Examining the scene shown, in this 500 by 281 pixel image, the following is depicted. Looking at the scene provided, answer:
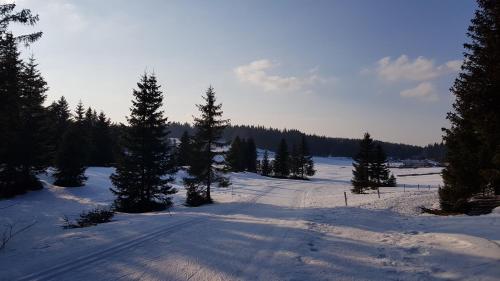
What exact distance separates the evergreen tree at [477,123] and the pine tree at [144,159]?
19.5m

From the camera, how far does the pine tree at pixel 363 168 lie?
48094 mm

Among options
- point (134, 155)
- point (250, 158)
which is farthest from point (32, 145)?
point (250, 158)

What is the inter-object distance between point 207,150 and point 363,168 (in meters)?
27.1

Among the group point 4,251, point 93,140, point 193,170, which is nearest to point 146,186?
point 193,170

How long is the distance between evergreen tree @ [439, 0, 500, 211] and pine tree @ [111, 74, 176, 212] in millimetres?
19515

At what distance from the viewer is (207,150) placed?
31.0m

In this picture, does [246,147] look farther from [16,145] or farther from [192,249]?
[192,249]

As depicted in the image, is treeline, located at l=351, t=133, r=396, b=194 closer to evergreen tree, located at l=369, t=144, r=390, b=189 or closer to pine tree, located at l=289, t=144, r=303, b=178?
evergreen tree, located at l=369, t=144, r=390, b=189

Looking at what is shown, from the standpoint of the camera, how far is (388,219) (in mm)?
16609

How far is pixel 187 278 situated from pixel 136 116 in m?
21.9

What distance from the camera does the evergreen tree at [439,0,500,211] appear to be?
16.1 metres

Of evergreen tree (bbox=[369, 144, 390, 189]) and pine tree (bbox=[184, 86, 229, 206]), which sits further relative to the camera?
evergreen tree (bbox=[369, 144, 390, 189])

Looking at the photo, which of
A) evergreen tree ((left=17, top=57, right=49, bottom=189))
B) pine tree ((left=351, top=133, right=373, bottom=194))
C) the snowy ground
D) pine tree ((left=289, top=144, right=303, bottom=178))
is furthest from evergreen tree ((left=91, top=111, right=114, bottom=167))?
the snowy ground

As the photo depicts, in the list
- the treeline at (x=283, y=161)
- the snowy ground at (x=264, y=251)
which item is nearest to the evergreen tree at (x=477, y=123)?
the snowy ground at (x=264, y=251)
